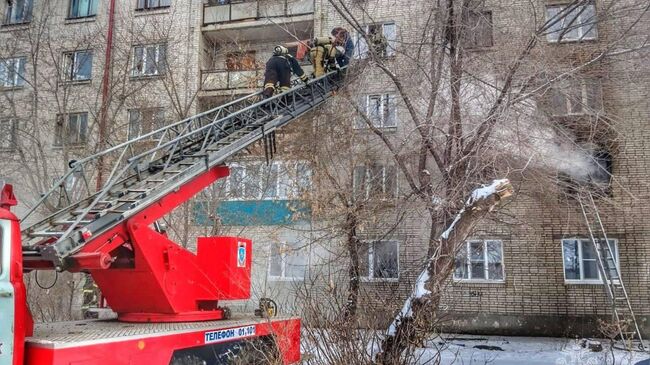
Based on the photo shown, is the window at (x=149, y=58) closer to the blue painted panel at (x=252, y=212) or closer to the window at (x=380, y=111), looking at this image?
the blue painted panel at (x=252, y=212)

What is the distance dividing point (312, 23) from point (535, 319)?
11.0 m

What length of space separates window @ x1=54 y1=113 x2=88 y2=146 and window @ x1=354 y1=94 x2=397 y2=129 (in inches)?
309

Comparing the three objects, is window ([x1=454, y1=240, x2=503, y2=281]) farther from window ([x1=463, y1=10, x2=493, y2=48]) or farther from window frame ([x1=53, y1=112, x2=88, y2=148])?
window frame ([x1=53, y1=112, x2=88, y2=148])

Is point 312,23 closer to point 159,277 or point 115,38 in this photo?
point 115,38

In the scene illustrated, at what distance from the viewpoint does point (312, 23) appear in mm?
16406

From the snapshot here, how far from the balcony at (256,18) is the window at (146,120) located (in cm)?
425

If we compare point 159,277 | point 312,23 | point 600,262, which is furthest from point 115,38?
point 600,262

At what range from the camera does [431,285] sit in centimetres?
577

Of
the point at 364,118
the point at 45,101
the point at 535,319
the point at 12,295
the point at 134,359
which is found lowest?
the point at 535,319

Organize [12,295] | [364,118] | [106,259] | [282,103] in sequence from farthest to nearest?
[364,118] < [282,103] < [106,259] < [12,295]

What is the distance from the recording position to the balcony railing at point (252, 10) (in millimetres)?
16277

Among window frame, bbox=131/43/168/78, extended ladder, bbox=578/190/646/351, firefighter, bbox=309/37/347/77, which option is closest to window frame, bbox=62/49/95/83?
window frame, bbox=131/43/168/78

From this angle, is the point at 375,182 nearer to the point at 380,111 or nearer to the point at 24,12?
the point at 380,111

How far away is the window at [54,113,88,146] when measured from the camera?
13020 mm
